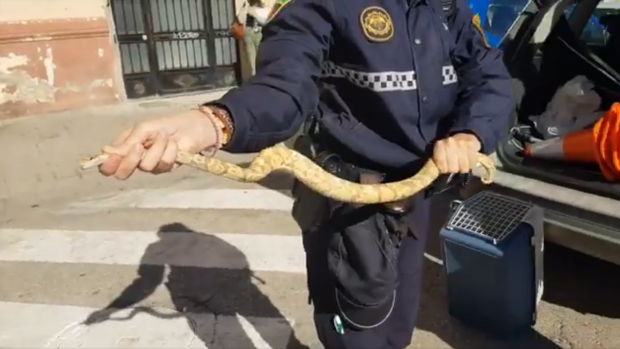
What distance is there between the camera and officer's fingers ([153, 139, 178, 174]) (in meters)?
1.16

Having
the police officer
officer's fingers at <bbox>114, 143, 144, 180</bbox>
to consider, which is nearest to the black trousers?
the police officer

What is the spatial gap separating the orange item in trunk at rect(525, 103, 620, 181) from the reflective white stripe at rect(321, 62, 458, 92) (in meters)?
1.72

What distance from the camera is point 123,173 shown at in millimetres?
1130

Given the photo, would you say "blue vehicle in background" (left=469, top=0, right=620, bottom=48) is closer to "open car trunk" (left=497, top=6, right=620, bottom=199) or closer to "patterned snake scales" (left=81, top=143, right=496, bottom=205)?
"open car trunk" (left=497, top=6, right=620, bottom=199)

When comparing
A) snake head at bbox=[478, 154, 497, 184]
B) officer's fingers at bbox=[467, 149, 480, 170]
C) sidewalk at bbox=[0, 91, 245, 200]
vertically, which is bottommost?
sidewalk at bbox=[0, 91, 245, 200]

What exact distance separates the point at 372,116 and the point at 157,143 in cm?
67

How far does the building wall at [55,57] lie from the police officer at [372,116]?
6.30 m

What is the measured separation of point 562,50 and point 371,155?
2.71 meters

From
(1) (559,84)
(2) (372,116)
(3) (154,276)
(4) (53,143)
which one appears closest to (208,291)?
(3) (154,276)

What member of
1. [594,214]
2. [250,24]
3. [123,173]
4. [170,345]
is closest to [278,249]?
[170,345]

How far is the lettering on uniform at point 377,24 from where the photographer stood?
1.59 meters

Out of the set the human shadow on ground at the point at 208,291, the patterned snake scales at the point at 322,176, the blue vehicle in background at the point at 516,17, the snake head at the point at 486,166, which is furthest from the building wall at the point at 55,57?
the snake head at the point at 486,166

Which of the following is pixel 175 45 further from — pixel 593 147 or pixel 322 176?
pixel 322 176

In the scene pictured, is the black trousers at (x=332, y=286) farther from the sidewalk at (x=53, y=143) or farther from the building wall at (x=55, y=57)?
the building wall at (x=55, y=57)
